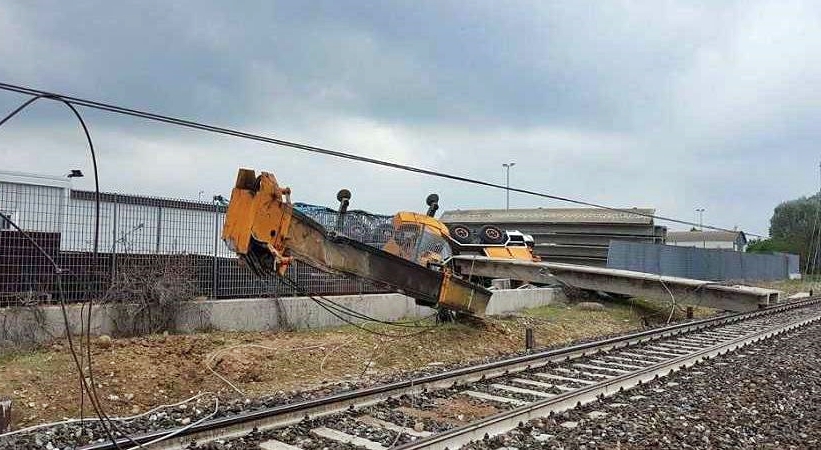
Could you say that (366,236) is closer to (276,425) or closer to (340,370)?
(340,370)

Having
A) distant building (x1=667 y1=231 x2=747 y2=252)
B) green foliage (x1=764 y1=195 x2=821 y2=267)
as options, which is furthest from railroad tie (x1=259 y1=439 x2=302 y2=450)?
green foliage (x1=764 y1=195 x2=821 y2=267)

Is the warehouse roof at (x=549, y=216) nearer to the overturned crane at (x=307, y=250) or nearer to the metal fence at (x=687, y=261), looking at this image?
the metal fence at (x=687, y=261)

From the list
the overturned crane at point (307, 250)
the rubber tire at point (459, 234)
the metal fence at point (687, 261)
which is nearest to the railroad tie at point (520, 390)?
the overturned crane at point (307, 250)

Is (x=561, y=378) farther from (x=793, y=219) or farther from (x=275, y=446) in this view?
(x=793, y=219)

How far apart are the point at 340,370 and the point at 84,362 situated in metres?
3.63

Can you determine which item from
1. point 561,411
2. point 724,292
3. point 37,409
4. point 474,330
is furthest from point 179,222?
point 724,292

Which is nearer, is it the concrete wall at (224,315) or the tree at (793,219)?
the concrete wall at (224,315)

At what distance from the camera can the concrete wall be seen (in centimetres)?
917

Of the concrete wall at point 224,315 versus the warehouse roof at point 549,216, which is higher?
the warehouse roof at point 549,216

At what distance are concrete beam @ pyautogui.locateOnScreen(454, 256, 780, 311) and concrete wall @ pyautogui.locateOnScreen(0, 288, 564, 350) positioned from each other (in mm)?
829

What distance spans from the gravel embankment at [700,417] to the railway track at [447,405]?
9.6 inches

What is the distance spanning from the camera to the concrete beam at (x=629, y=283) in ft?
55.1

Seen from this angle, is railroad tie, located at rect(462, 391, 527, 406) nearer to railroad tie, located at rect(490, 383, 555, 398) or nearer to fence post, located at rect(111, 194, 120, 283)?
railroad tie, located at rect(490, 383, 555, 398)

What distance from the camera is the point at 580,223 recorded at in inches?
1332
